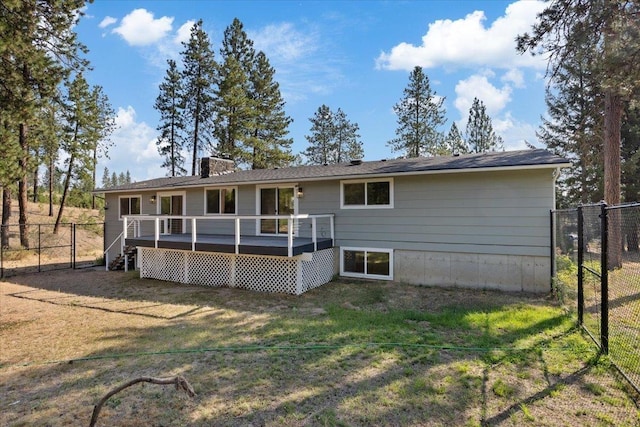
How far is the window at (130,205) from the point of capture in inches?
583

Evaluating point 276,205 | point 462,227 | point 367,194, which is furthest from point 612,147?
point 276,205

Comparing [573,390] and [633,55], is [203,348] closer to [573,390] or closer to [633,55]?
[573,390]

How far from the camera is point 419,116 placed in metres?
26.4

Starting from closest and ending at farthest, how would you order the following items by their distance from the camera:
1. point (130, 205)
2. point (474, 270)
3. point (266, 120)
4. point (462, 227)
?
1. point (474, 270)
2. point (462, 227)
3. point (130, 205)
4. point (266, 120)

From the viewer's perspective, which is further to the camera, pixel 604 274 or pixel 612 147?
pixel 612 147

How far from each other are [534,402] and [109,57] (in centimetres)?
1488

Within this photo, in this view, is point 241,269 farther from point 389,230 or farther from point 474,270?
point 474,270

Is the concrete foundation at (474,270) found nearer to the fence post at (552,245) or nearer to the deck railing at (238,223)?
the fence post at (552,245)

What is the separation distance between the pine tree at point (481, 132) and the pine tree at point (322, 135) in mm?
12379

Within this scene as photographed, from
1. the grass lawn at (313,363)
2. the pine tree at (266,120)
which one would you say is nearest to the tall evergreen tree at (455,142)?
the pine tree at (266,120)

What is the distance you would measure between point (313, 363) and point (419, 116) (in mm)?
25110

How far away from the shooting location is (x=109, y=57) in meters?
12.0

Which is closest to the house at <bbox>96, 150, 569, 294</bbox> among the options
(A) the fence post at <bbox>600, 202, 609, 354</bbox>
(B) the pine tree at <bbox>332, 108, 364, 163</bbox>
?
(A) the fence post at <bbox>600, 202, 609, 354</bbox>

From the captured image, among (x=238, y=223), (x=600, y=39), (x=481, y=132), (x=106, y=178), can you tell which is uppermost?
(x=106, y=178)
